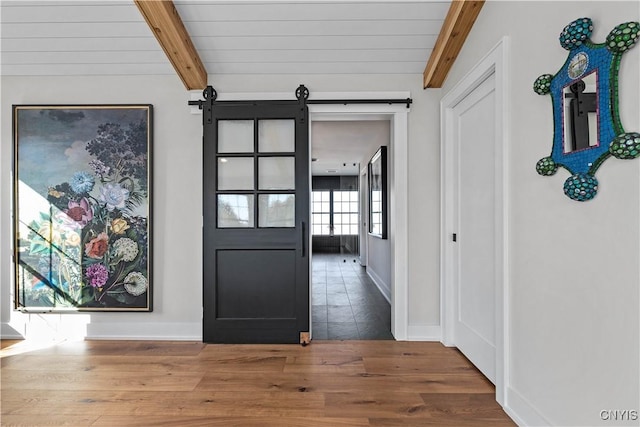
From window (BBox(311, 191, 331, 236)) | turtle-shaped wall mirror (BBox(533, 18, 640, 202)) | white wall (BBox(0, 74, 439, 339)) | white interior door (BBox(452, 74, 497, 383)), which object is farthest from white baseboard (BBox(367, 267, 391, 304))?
window (BBox(311, 191, 331, 236))

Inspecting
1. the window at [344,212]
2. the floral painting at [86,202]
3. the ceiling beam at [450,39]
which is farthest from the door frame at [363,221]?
the floral painting at [86,202]

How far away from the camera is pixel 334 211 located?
11.0m

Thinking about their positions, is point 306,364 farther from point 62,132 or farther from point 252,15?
point 62,132

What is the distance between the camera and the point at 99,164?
3113mm

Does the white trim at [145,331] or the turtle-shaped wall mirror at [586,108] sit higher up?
the turtle-shaped wall mirror at [586,108]

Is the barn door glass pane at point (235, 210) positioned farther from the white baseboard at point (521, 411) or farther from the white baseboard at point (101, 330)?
the white baseboard at point (521, 411)

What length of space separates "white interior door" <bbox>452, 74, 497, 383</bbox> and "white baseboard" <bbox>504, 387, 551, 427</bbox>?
0.33 metres

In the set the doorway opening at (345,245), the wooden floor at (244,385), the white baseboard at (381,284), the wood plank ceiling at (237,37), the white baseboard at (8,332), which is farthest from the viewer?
the white baseboard at (381,284)

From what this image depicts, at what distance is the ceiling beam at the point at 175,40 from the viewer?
7.53ft

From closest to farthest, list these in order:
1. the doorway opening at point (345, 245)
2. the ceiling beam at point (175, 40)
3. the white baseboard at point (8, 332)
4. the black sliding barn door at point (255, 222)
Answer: the ceiling beam at point (175, 40)
the black sliding barn door at point (255, 222)
the white baseboard at point (8, 332)
the doorway opening at point (345, 245)

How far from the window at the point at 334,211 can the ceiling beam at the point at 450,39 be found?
7.89 metres

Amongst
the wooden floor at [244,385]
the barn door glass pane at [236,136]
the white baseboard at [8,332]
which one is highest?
the barn door glass pane at [236,136]

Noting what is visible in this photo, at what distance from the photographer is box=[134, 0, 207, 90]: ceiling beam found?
2.29m

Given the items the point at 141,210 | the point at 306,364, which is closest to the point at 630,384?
the point at 306,364
